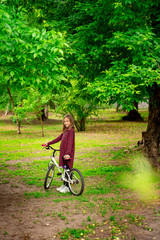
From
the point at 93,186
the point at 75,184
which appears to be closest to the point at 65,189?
the point at 75,184

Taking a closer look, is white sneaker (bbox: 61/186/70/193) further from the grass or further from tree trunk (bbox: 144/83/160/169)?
tree trunk (bbox: 144/83/160/169)

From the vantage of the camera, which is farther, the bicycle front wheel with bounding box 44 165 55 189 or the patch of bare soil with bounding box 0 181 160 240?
the bicycle front wheel with bounding box 44 165 55 189

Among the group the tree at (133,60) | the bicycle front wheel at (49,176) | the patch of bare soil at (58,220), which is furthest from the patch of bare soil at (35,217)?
the tree at (133,60)

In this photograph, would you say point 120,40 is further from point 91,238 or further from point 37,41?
point 91,238

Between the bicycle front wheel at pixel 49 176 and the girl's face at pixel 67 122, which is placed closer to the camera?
the girl's face at pixel 67 122

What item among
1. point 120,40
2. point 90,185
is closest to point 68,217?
point 90,185

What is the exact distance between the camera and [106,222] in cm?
524

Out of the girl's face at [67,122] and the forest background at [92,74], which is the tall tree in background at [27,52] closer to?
the forest background at [92,74]

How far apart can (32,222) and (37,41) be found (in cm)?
347

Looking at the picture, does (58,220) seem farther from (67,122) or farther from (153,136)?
(153,136)

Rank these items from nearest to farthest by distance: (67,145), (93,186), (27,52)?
(27,52) < (67,145) < (93,186)

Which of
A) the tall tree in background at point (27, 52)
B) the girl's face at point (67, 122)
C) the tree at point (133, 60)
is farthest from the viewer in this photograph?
the girl's face at point (67, 122)

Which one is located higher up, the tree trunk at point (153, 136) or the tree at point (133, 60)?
the tree at point (133, 60)

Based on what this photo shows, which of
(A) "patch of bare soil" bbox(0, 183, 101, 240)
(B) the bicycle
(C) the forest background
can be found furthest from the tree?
(A) "patch of bare soil" bbox(0, 183, 101, 240)
